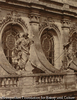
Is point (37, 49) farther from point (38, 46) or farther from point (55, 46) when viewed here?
point (55, 46)

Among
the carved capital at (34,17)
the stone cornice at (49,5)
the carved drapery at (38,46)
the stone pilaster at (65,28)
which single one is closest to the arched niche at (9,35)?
the carved drapery at (38,46)

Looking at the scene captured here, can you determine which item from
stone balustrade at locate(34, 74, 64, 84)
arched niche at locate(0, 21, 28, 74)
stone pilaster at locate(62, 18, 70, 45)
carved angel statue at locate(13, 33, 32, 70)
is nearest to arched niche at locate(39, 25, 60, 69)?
stone pilaster at locate(62, 18, 70, 45)

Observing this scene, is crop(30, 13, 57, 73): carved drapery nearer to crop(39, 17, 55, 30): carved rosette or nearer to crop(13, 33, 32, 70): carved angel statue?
crop(39, 17, 55, 30): carved rosette

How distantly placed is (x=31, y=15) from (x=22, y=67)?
14.6ft

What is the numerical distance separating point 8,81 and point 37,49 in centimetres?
447

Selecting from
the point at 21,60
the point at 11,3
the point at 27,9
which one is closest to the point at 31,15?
the point at 27,9

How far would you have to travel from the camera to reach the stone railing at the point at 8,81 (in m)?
10.6

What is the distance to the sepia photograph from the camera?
36.6 ft

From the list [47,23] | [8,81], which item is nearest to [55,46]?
[47,23]

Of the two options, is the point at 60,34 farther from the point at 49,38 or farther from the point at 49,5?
the point at 49,5

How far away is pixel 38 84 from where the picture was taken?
11.8m

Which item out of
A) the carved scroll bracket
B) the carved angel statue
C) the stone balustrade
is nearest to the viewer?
the carved angel statue

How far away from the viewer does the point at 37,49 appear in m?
14.8

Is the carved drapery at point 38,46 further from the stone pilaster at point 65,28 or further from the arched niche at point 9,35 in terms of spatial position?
the stone pilaster at point 65,28
